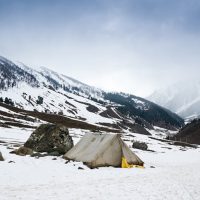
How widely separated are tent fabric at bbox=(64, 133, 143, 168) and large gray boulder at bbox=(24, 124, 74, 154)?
8.68 feet

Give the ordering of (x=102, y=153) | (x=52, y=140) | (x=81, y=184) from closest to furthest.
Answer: (x=81, y=184), (x=102, y=153), (x=52, y=140)

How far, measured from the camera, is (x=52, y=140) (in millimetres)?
37156

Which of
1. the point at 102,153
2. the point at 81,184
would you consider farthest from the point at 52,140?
the point at 81,184

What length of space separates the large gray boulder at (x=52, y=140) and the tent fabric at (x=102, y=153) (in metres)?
2.64

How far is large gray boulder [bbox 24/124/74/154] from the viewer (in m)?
37.0

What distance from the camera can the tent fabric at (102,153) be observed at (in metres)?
30.3

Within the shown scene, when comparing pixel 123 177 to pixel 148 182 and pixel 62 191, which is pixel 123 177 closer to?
pixel 148 182

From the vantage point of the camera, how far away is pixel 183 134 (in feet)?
638

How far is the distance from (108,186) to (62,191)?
3.52 meters

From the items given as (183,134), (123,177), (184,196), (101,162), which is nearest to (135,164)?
(101,162)

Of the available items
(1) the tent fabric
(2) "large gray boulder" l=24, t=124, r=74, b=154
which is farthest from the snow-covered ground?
(2) "large gray boulder" l=24, t=124, r=74, b=154

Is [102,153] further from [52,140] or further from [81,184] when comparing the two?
[81,184]

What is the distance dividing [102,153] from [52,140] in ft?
28.2

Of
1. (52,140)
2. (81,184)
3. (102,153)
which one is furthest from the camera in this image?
(52,140)
